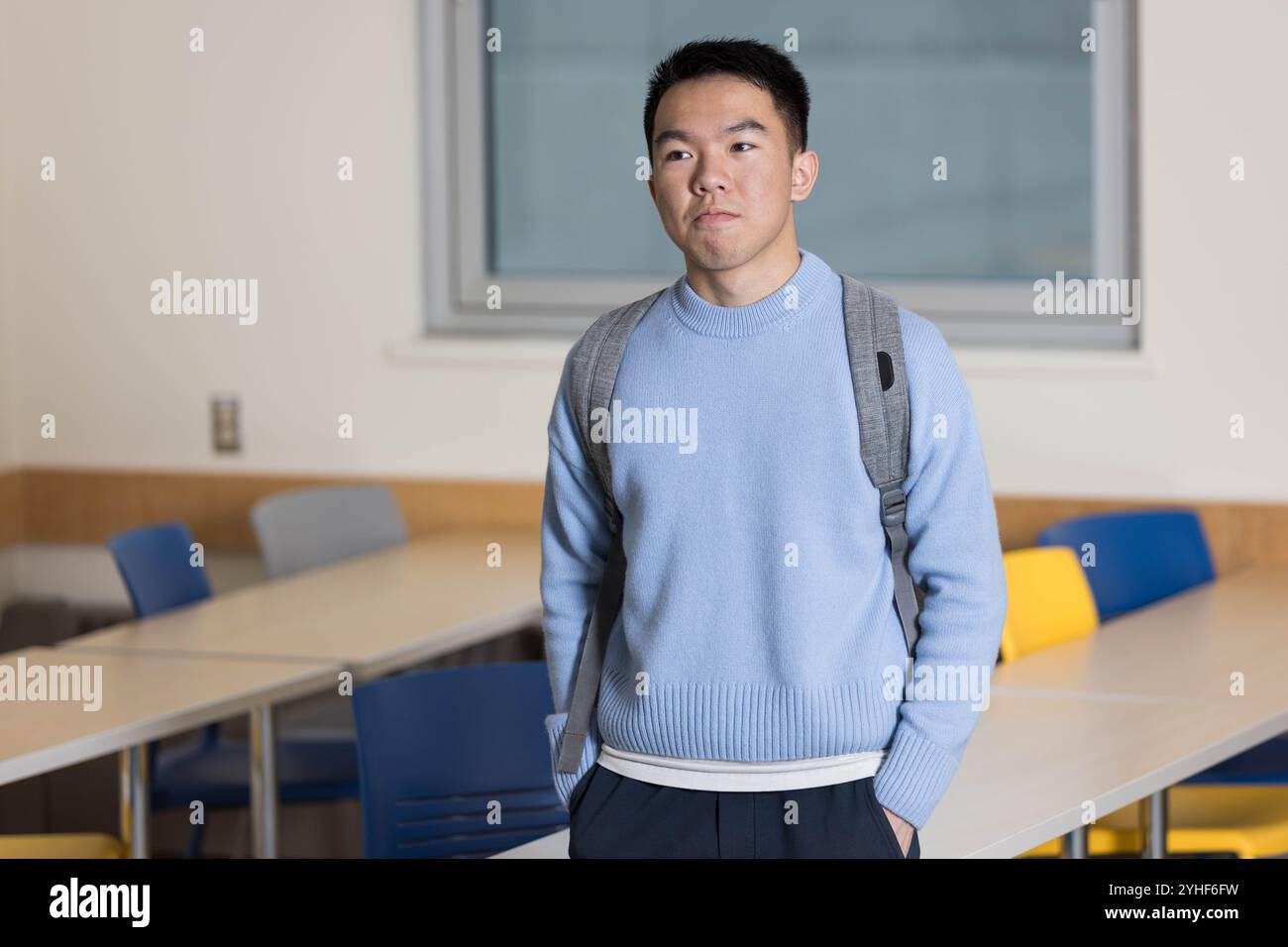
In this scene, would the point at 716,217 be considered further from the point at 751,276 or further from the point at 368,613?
the point at 368,613

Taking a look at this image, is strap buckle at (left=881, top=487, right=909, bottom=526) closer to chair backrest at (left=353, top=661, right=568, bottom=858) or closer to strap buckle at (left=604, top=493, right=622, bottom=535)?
strap buckle at (left=604, top=493, right=622, bottom=535)

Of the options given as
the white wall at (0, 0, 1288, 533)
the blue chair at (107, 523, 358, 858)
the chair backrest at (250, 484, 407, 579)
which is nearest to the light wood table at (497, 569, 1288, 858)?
the white wall at (0, 0, 1288, 533)

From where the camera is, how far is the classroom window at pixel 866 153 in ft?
13.6

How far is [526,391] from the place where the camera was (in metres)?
4.47

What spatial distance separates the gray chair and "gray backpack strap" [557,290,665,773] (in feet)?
6.36

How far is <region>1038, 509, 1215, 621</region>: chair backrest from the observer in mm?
3824

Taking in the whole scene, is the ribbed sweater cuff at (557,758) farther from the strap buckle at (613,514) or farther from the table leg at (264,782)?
the table leg at (264,782)

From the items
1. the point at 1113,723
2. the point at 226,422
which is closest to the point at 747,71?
the point at 1113,723

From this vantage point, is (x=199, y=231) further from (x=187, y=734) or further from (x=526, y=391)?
(x=187, y=734)

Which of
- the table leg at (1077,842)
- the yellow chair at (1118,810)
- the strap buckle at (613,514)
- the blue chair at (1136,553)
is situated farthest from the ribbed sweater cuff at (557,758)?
the blue chair at (1136,553)

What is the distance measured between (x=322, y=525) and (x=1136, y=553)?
199 centimetres
